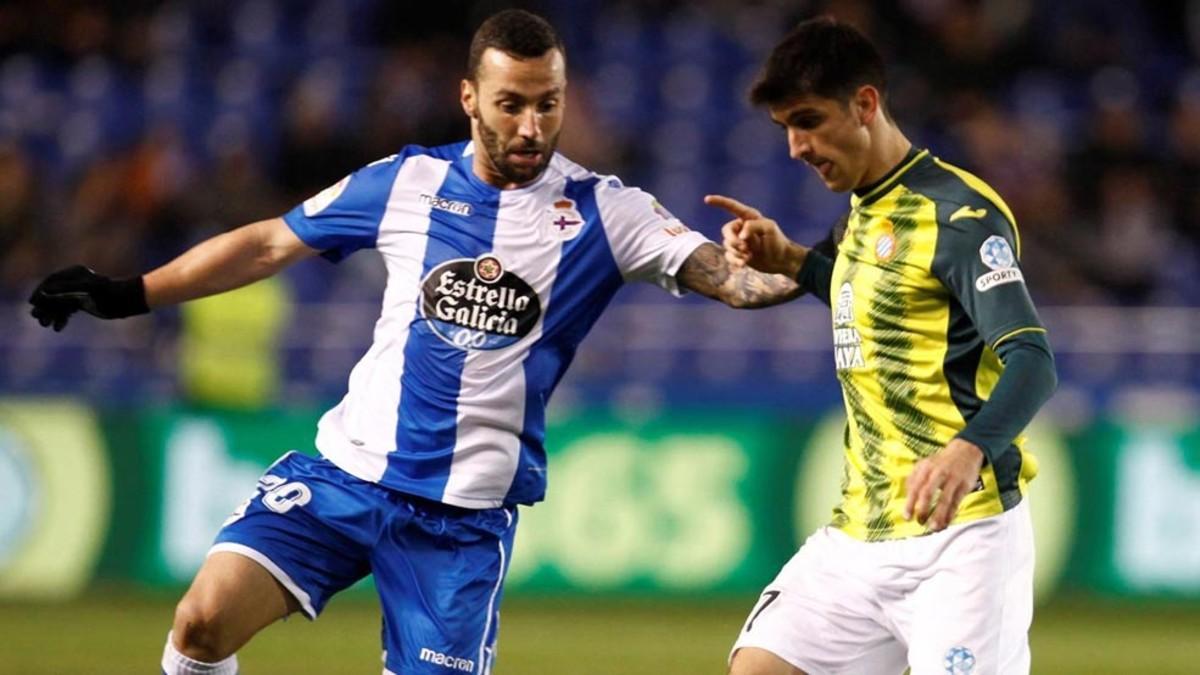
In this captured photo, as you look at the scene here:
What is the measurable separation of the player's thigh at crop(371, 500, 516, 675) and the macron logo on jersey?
2.92 feet

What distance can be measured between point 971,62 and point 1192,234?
2205 millimetres

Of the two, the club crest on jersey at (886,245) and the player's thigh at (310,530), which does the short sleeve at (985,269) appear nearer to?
the club crest on jersey at (886,245)

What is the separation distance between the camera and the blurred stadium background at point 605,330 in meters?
12.1

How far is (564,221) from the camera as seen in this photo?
20.1 feet

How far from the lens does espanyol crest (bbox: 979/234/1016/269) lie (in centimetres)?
495

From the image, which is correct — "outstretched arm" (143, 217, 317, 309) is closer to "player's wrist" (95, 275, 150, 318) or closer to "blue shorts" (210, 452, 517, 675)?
"player's wrist" (95, 275, 150, 318)

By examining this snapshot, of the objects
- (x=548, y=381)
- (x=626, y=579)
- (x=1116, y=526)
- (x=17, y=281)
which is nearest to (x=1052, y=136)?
(x=1116, y=526)

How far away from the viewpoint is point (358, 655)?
33.4 ft

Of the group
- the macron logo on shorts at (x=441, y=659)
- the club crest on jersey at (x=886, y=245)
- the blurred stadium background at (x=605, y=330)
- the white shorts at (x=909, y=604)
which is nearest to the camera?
the white shorts at (x=909, y=604)

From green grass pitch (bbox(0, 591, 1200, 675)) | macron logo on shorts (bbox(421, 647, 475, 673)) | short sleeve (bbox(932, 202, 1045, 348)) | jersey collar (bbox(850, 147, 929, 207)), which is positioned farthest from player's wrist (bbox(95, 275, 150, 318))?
green grass pitch (bbox(0, 591, 1200, 675))

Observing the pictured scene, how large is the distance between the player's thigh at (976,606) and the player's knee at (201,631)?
6.30 feet

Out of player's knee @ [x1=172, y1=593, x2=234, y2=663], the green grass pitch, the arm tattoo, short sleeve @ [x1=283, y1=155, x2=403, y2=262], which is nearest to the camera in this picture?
player's knee @ [x1=172, y1=593, x2=234, y2=663]

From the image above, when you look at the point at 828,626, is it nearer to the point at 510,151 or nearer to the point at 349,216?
the point at 510,151

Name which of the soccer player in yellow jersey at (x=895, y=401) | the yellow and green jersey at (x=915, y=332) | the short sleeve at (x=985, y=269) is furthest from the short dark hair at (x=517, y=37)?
the short sleeve at (x=985, y=269)
